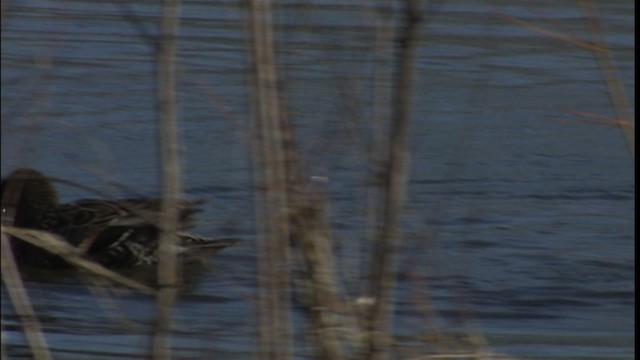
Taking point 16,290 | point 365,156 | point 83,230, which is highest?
point 83,230

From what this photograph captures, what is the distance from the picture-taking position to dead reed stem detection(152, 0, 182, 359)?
9.37 feet

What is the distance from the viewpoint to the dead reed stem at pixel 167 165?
286 cm

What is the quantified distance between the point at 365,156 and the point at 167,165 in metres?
0.43

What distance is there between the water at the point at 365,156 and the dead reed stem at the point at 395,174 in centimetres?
18

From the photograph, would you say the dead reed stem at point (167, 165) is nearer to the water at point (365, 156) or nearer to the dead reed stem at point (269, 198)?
the dead reed stem at point (269, 198)

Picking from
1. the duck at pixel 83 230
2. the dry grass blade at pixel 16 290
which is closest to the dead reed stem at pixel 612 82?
the dry grass blade at pixel 16 290

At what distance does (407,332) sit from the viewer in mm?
4492

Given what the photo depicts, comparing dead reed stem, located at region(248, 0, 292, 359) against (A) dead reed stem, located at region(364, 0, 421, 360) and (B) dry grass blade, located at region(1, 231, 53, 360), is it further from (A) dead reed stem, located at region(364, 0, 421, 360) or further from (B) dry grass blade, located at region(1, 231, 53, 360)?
(B) dry grass blade, located at region(1, 231, 53, 360)

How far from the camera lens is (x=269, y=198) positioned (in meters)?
2.95

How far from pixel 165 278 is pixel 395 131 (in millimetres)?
529

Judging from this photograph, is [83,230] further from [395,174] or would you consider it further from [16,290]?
[395,174]

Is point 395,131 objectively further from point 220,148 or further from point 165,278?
point 220,148

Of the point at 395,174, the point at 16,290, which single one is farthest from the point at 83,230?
the point at 395,174

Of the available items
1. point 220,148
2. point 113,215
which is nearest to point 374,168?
point 113,215
